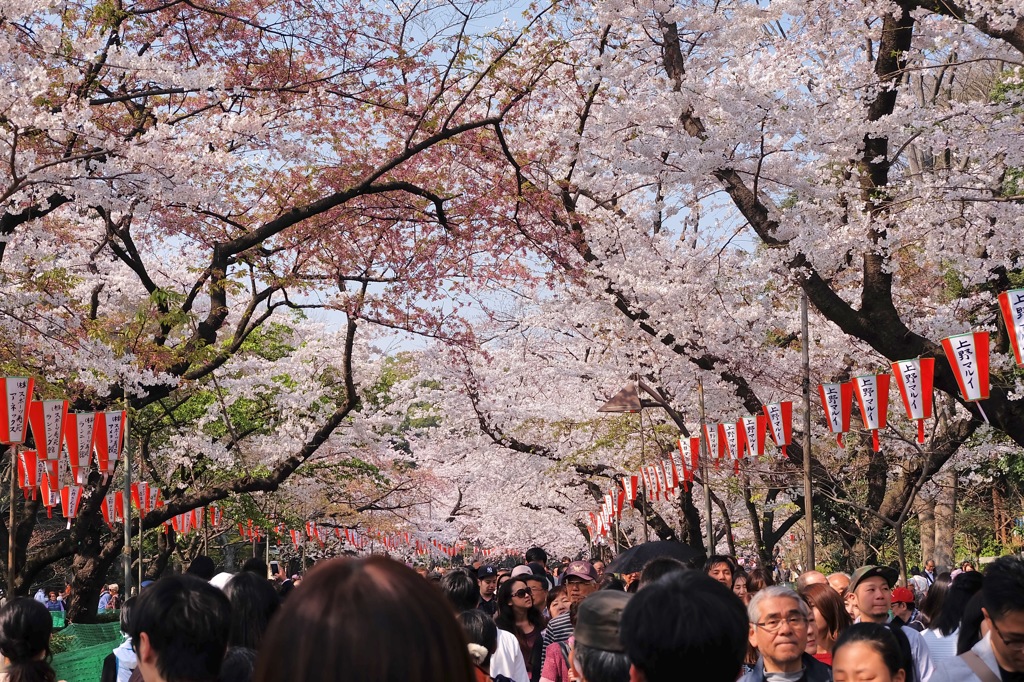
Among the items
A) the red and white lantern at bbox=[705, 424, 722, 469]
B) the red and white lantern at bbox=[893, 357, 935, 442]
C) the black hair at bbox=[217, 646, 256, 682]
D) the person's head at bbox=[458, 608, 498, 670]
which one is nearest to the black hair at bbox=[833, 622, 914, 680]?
the person's head at bbox=[458, 608, 498, 670]

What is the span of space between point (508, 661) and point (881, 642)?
2533 millimetres

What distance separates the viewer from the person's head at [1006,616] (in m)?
3.76

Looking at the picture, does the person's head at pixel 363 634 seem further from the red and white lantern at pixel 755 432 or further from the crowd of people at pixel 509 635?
the red and white lantern at pixel 755 432

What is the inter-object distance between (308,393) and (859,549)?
44.4 ft

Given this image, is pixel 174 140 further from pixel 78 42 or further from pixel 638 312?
pixel 638 312

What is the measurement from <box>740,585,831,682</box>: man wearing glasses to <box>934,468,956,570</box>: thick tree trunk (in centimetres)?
1976

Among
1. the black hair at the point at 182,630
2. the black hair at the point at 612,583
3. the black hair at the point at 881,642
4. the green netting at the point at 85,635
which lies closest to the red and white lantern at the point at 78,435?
the green netting at the point at 85,635

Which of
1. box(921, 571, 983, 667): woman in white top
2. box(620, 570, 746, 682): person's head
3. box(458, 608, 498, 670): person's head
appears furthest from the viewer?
box(921, 571, 983, 667): woman in white top

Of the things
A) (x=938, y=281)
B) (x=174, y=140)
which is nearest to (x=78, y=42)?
(x=174, y=140)

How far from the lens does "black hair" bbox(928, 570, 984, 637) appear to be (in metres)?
6.08

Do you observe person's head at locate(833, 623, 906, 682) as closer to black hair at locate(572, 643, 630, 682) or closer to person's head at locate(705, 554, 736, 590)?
black hair at locate(572, 643, 630, 682)

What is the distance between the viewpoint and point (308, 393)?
26.6 metres

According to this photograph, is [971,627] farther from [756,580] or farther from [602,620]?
[756,580]

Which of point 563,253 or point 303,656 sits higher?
point 563,253
